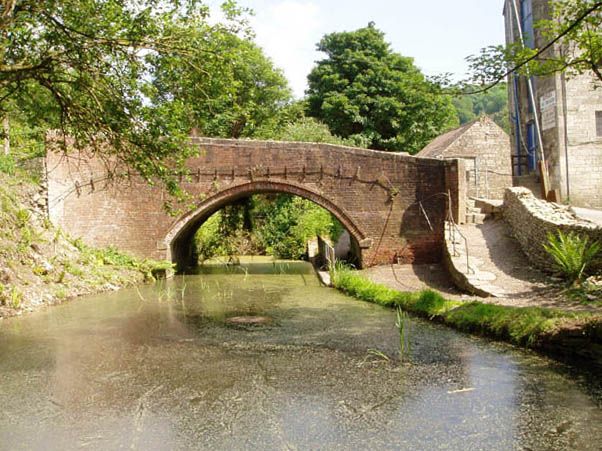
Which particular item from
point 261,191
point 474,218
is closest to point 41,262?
point 261,191

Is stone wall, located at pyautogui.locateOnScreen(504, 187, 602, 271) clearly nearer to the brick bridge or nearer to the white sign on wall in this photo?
the brick bridge

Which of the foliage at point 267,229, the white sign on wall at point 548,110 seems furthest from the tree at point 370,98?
the white sign on wall at point 548,110

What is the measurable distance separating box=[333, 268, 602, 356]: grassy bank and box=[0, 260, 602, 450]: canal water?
25 cm

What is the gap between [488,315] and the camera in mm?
8531

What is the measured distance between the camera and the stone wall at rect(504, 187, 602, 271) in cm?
1073

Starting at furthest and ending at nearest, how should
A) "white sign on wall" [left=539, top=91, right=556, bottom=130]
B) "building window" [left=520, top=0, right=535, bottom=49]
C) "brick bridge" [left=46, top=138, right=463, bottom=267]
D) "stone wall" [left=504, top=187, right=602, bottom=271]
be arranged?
1. "building window" [left=520, top=0, right=535, bottom=49]
2. "white sign on wall" [left=539, top=91, right=556, bottom=130]
3. "brick bridge" [left=46, top=138, right=463, bottom=267]
4. "stone wall" [left=504, top=187, right=602, bottom=271]

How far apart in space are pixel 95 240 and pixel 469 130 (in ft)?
39.9

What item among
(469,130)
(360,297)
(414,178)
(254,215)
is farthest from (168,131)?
(254,215)

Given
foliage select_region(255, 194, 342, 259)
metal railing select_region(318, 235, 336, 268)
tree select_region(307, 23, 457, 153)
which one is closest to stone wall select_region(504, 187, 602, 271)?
metal railing select_region(318, 235, 336, 268)

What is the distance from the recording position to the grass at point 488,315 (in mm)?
7422

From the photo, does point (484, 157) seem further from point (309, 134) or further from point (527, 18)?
point (309, 134)

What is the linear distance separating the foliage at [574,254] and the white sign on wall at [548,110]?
336 inches

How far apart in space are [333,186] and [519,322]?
808 cm

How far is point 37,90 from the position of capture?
7602 mm
